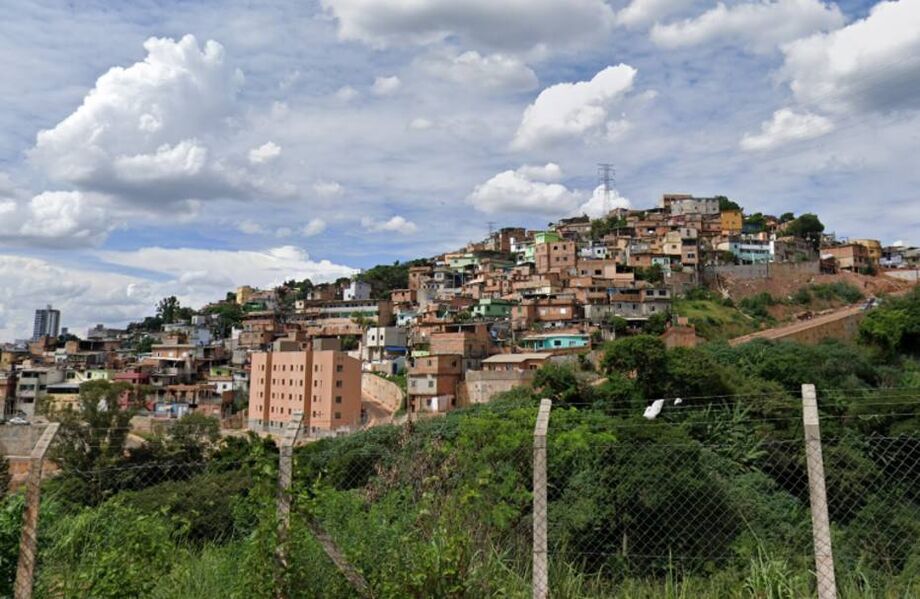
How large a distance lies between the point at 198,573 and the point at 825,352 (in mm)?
29550

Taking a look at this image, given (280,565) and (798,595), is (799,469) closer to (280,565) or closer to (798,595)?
(798,595)

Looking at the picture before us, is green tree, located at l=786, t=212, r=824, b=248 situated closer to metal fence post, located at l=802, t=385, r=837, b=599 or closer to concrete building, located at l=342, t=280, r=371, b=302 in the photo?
concrete building, located at l=342, t=280, r=371, b=302

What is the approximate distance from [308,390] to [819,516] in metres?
33.9

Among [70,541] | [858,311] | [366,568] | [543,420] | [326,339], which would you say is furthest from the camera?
[326,339]

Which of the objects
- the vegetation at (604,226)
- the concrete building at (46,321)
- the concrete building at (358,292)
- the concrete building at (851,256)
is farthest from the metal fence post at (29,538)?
the concrete building at (46,321)

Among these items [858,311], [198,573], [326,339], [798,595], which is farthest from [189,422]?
[858,311]

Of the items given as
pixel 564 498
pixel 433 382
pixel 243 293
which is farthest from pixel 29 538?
pixel 243 293

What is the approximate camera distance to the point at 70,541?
464 cm

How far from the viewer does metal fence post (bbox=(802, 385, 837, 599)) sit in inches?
133

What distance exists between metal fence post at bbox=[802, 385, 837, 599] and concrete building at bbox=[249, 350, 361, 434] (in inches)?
1247

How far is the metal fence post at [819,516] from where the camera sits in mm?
3367

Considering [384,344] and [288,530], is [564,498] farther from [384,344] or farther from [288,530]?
[384,344]

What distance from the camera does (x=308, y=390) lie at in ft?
117

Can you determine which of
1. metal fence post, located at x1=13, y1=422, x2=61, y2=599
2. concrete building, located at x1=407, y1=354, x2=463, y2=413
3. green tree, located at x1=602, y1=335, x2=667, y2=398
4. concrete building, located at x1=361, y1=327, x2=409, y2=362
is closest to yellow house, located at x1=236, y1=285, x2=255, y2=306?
concrete building, located at x1=361, y1=327, x2=409, y2=362
